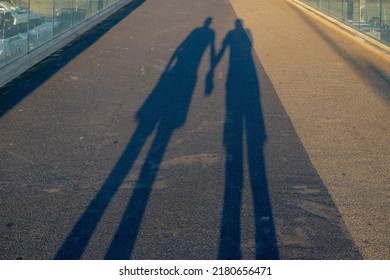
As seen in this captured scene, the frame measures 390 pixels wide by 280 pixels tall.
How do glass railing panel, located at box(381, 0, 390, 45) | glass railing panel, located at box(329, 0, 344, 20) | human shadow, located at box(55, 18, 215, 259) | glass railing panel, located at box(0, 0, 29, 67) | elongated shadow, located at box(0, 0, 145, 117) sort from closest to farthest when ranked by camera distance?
human shadow, located at box(55, 18, 215, 259) → elongated shadow, located at box(0, 0, 145, 117) → glass railing panel, located at box(0, 0, 29, 67) → glass railing panel, located at box(381, 0, 390, 45) → glass railing panel, located at box(329, 0, 344, 20)

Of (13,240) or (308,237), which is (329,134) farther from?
(13,240)

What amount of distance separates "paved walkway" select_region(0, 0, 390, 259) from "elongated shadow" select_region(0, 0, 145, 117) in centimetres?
6

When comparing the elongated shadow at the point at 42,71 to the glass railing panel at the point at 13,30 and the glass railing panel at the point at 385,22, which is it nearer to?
Answer: the glass railing panel at the point at 13,30

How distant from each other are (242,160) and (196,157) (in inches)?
24.0

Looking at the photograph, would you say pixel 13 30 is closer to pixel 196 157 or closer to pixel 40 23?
pixel 40 23

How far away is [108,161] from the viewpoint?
20.3ft

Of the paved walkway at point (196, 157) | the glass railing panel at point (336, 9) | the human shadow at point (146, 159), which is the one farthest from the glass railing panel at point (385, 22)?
the human shadow at point (146, 159)

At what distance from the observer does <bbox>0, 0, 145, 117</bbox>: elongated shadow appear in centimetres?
879

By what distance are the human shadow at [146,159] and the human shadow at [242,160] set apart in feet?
2.52

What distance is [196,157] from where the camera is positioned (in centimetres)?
634

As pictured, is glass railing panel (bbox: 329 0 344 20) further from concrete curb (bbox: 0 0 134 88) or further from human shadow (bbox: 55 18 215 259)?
concrete curb (bbox: 0 0 134 88)

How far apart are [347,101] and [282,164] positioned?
3.24 m

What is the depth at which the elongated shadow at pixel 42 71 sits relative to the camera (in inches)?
346

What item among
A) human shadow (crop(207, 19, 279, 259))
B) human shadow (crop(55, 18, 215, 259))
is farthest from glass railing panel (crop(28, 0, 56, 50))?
human shadow (crop(207, 19, 279, 259))
